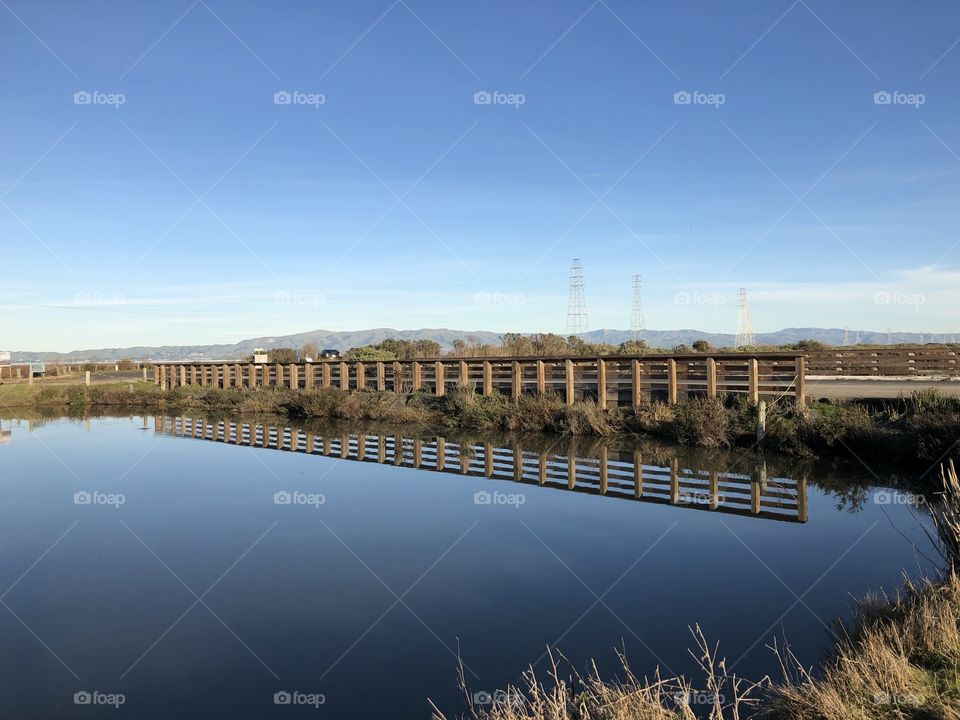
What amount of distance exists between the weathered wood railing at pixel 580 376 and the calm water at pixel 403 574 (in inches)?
131

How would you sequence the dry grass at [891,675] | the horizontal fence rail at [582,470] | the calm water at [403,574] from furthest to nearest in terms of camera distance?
the horizontal fence rail at [582,470]
the calm water at [403,574]
the dry grass at [891,675]

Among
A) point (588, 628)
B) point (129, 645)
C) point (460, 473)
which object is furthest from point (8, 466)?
point (588, 628)

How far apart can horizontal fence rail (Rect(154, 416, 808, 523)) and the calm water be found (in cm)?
9

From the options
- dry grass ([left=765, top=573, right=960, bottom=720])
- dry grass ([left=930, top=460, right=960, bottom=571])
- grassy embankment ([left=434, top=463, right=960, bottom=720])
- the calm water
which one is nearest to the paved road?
the calm water

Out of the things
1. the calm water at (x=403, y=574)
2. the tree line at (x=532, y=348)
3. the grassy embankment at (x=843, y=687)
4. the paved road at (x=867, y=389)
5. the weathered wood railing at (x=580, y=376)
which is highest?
the tree line at (x=532, y=348)

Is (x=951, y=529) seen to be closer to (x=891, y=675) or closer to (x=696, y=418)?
(x=891, y=675)

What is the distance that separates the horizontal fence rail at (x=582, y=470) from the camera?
11.1 meters

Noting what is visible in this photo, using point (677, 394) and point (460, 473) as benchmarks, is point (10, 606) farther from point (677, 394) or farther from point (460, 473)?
point (677, 394)

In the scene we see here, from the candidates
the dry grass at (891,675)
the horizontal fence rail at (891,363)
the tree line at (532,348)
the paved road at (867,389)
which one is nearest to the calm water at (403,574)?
the dry grass at (891,675)

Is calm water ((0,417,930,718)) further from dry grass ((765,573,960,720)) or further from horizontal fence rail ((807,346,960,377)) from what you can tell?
horizontal fence rail ((807,346,960,377))

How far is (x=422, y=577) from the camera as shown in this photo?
798 centimetres

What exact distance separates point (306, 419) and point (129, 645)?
65.5 ft

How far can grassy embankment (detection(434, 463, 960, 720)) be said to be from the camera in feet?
12.8

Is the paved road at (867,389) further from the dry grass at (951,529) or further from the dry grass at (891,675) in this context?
the dry grass at (891,675)
